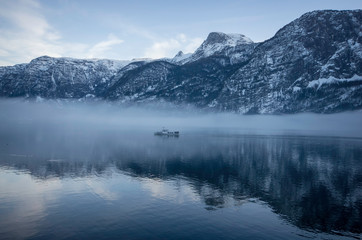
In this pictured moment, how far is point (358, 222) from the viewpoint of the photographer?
57.4 meters

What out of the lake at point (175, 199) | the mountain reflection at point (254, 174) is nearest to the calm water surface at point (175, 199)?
the lake at point (175, 199)

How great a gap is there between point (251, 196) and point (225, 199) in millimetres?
8117

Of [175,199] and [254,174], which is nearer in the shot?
[175,199]

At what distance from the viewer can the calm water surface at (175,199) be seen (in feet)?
168

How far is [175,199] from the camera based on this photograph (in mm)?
69875

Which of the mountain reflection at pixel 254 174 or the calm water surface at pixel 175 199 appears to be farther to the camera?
the mountain reflection at pixel 254 174

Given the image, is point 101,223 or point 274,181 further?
point 274,181

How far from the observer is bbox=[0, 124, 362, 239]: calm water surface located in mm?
51188

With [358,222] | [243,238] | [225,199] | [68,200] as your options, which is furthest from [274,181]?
[68,200]

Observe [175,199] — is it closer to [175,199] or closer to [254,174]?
[175,199]

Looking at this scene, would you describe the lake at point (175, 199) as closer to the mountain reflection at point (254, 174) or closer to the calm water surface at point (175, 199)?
the calm water surface at point (175, 199)

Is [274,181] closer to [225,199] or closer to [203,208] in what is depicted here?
[225,199]

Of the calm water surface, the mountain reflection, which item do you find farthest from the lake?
the mountain reflection

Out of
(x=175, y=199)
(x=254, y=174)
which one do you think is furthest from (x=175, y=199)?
(x=254, y=174)
